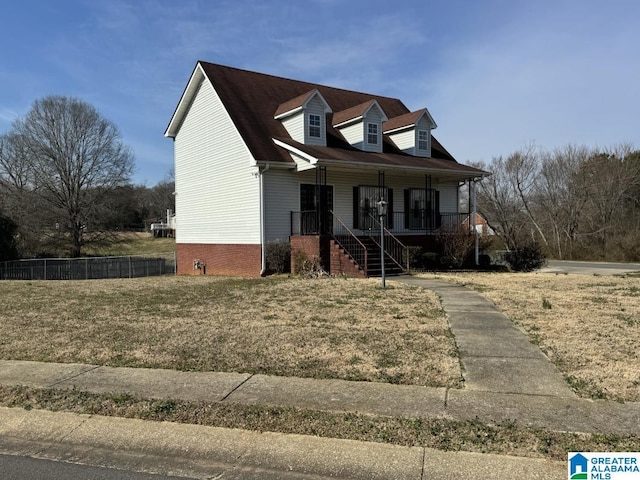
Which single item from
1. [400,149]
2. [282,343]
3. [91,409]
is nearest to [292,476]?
[91,409]

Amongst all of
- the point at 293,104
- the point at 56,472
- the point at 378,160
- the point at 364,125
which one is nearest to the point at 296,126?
the point at 293,104

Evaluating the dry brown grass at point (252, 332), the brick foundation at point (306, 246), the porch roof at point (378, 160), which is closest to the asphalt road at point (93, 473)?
the dry brown grass at point (252, 332)

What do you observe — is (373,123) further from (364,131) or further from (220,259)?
(220,259)

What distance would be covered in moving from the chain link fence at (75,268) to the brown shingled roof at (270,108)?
10.6m

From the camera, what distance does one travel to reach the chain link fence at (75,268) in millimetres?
25375

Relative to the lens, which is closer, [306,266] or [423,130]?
[306,266]

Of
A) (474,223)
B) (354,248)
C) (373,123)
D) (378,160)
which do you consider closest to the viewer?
(354,248)

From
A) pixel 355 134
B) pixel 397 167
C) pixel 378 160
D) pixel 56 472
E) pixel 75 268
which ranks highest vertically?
pixel 355 134

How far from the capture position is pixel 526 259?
823 inches

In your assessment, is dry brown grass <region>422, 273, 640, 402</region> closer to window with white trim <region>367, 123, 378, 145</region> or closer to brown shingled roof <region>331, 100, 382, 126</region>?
window with white trim <region>367, 123, 378, 145</region>

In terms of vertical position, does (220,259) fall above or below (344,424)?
above

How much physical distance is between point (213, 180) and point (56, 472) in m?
18.8

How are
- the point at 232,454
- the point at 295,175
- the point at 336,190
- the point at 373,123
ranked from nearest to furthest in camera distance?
the point at 232,454
the point at 295,175
the point at 336,190
the point at 373,123

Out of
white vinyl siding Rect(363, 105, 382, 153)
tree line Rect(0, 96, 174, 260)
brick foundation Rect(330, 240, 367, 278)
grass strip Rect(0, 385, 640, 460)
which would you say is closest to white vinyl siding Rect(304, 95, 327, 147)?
white vinyl siding Rect(363, 105, 382, 153)
